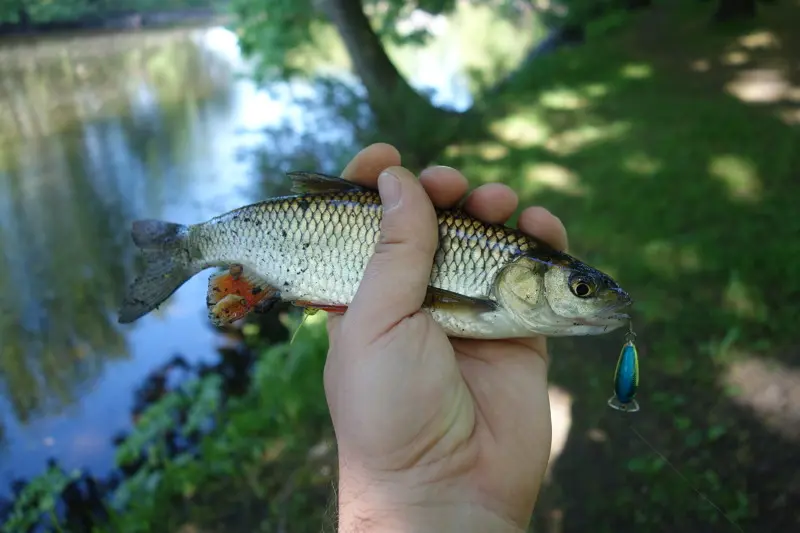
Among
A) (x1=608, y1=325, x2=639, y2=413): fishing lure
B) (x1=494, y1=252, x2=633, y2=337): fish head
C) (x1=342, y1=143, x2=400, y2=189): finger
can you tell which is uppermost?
(x1=342, y1=143, x2=400, y2=189): finger

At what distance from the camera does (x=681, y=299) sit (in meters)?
4.73

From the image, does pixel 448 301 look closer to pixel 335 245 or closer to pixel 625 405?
pixel 335 245

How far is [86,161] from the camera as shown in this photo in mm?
10664

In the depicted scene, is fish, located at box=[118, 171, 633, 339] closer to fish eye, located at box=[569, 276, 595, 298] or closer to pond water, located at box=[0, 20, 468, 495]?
fish eye, located at box=[569, 276, 595, 298]

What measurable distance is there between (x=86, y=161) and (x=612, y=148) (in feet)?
31.2

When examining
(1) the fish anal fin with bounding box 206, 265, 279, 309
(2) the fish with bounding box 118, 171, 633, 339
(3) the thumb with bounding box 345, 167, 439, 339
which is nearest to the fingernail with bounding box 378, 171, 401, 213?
(3) the thumb with bounding box 345, 167, 439, 339

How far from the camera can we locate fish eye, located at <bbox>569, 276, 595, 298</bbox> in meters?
2.15

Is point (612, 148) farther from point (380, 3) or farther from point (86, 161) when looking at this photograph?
point (86, 161)

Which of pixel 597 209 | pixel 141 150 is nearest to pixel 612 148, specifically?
pixel 597 209

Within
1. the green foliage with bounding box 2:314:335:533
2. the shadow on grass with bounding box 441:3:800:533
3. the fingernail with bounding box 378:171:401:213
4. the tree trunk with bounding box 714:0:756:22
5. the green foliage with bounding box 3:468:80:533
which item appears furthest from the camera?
the tree trunk with bounding box 714:0:756:22

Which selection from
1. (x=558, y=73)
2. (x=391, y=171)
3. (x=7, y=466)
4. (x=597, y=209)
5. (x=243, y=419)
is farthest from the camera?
(x=558, y=73)

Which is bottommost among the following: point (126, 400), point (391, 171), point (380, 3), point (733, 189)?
point (126, 400)

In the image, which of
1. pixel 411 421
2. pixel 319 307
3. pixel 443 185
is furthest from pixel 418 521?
pixel 443 185

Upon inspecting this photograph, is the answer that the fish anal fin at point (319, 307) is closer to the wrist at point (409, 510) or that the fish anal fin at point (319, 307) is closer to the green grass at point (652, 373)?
the wrist at point (409, 510)
